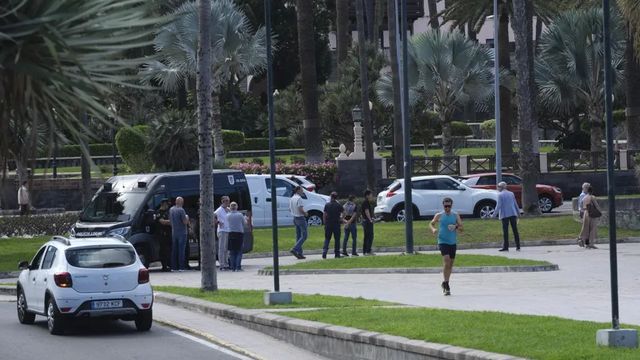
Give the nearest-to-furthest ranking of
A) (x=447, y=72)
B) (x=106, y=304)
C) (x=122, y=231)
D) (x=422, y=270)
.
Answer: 1. (x=106, y=304)
2. (x=422, y=270)
3. (x=122, y=231)
4. (x=447, y=72)


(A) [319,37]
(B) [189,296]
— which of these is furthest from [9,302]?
(A) [319,37]

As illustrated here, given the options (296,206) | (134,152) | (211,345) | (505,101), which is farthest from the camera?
(505,101)

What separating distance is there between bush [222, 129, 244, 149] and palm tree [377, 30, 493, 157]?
32.1ft

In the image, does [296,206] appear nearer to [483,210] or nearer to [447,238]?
[447,238]

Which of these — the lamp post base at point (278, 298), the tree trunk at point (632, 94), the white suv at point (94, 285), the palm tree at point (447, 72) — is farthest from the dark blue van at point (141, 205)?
the palm tree at point (447, 72)

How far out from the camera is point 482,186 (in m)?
48.1

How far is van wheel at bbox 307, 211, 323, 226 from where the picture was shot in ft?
142

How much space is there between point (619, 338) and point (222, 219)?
1954cm

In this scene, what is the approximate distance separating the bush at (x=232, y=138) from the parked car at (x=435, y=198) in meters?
25.3

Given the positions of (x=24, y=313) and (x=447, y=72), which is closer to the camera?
(x=24, y=313)

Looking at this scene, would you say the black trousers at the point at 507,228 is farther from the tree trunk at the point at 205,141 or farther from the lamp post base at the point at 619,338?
the lamp post base at the point at 619,338

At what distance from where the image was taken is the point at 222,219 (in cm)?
3184

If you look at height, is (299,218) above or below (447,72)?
below

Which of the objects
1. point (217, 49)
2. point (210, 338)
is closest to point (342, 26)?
point (217, 49)
